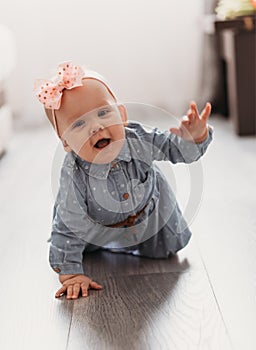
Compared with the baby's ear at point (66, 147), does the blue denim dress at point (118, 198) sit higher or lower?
lower

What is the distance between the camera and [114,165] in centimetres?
129

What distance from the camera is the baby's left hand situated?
4.06 feet

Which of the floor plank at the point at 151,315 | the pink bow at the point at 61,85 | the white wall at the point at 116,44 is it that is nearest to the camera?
the floor plank at the point at 151,315

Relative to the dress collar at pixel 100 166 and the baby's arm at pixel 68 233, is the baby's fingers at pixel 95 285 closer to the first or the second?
the baby's arm at pixel 68 233

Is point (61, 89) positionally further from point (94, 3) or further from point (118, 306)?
point (94, 3)

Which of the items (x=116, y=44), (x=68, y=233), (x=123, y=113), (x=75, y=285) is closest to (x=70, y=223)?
(x=68, y=233)

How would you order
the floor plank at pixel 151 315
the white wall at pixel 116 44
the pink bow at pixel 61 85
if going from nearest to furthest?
the floor plank at pixel 151 315 → the pink bow at pixel 61 85 → the white wall at pixel 116 44

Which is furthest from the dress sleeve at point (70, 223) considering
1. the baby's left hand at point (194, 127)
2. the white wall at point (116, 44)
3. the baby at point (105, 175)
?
the white wall at point (116, 44)

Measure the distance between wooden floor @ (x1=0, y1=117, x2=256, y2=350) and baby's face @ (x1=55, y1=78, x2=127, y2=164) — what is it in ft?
0.65

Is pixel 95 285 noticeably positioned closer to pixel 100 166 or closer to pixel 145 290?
pixel 145 290

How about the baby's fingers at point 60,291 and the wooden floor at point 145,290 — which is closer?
the wooden floor at point 145,290

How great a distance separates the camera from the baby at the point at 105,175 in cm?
122

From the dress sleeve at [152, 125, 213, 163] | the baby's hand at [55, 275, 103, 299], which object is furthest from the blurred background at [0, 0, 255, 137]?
the baby's hand at [55, 275, 103, 299]

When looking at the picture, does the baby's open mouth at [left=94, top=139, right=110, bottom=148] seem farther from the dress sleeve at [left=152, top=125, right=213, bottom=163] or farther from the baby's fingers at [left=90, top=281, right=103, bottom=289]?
the baby's fingers at [left=90, top=281, right=103, bottom=289]
